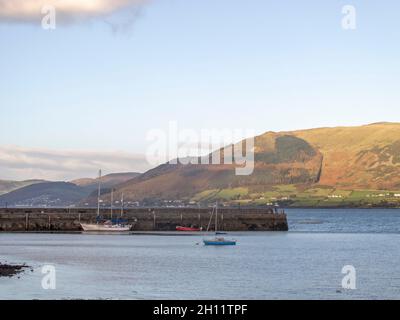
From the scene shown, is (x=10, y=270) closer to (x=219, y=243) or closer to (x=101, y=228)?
(x=219, y=243)

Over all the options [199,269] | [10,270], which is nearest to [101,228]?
[199,269]

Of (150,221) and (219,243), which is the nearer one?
(219,243)

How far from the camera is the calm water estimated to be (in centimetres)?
5631

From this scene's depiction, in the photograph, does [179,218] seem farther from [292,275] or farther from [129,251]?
[292,275]

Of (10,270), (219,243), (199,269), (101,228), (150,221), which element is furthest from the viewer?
(150,221)

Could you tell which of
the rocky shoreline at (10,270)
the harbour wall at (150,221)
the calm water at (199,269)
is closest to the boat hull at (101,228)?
the harbour wall at (150,221)

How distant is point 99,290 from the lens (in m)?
57.0

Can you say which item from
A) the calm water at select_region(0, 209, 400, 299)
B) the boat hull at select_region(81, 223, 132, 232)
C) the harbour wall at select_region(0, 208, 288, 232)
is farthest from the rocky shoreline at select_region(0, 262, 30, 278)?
the harbour wall at select_region(0, 208, 288, 232)

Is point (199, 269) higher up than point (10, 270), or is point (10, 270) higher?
point (10, 270)

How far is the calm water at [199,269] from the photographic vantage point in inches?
2217

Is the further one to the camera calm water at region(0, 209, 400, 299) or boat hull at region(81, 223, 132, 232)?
boat hull at region(81, 223, 132, 232)

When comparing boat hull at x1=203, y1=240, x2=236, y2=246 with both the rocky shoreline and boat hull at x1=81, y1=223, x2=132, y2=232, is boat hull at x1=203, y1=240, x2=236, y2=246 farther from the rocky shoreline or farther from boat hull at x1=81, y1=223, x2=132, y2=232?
the rocky shoreline

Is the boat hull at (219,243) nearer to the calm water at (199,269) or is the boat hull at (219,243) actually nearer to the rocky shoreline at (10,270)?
the calm water at (199,269)

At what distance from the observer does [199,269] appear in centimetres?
7650
